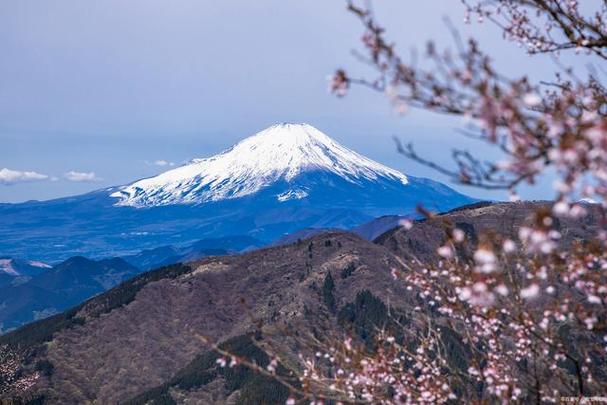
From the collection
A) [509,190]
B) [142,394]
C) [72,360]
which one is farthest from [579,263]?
[72,360]

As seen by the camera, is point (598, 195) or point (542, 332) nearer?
point (598, 195)

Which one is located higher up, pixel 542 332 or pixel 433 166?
pixel 433 166

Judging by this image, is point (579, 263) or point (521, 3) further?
point (521, 3)

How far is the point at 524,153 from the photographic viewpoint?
4.86 metres

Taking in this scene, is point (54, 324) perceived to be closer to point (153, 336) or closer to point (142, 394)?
point (153, 336)

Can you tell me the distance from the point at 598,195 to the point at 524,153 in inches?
26.7

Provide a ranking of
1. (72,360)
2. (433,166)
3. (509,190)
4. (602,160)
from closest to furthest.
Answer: (602,160) → (509,190) → (433,166) → (72,360)

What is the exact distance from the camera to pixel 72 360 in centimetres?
9906

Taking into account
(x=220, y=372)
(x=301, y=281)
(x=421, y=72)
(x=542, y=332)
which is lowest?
(x=220, y=372)

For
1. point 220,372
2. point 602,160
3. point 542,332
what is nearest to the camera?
point 602,160

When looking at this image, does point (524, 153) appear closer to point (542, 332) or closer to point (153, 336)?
point (542, 332)

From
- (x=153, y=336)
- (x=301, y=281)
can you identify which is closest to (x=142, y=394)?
(x=153, y=336)

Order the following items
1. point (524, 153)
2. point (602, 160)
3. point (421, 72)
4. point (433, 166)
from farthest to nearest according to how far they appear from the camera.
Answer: point (421, 72), point (433, 166), point (524, 153), point (602, 160)

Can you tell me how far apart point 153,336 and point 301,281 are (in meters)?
30.0
